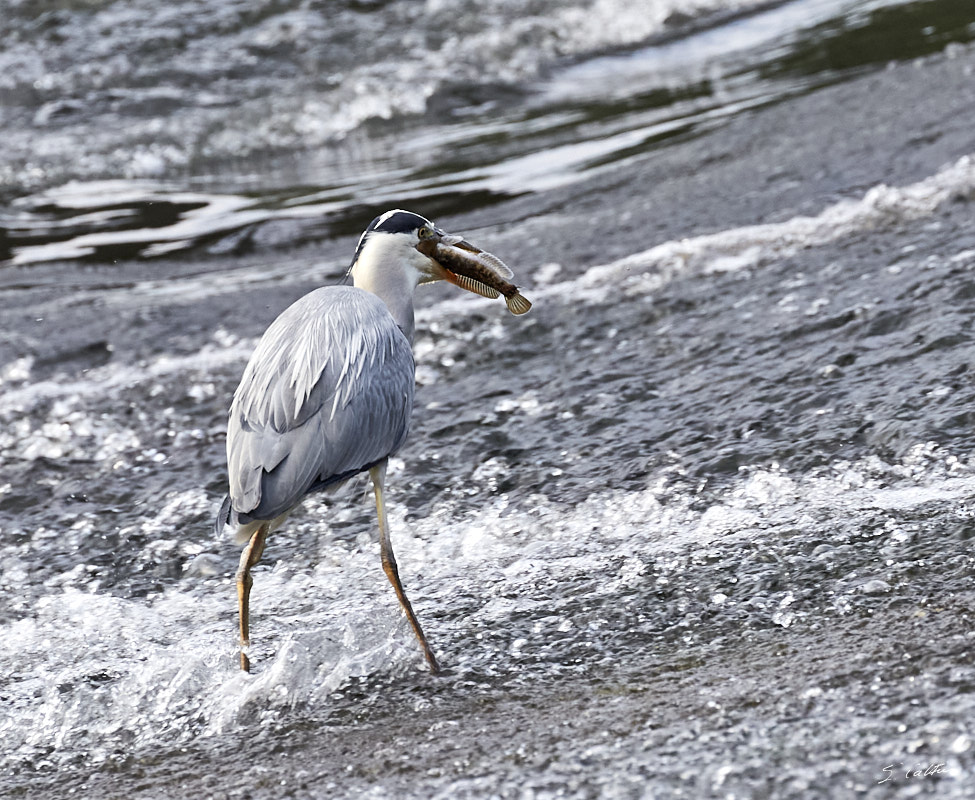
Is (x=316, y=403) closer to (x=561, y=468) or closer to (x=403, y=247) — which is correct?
(x=403, y=247)

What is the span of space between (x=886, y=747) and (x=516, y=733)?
795 millimetres

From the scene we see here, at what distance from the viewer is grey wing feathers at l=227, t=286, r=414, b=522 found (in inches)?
125

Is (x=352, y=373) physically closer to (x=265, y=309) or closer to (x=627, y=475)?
(x=627, y=475)

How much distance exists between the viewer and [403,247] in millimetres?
3850

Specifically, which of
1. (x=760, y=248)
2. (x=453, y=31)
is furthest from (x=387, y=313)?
(x=453, y=31)

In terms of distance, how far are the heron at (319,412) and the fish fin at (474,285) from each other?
225 millimetres

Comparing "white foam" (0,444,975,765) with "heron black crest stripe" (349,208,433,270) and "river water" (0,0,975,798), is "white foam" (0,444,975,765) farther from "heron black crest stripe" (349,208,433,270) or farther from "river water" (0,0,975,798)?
"heron black crest stripe" (349,208,433,270)

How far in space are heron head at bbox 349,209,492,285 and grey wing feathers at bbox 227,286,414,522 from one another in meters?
0.22

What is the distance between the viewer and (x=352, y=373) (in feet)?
11.2

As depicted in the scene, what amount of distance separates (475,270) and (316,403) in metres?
0.80

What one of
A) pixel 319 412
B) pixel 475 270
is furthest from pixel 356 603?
pixel 475 270

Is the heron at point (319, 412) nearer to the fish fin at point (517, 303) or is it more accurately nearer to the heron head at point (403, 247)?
the heron head at point (403, 247)

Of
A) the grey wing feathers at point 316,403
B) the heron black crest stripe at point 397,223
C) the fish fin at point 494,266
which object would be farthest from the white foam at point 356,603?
the heron black crest stripe at point 397,223

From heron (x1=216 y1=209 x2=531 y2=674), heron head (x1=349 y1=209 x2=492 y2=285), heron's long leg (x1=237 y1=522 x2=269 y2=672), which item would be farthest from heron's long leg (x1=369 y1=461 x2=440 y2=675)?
heron head (x1=349 y1=209 x2=492 y2=285)
